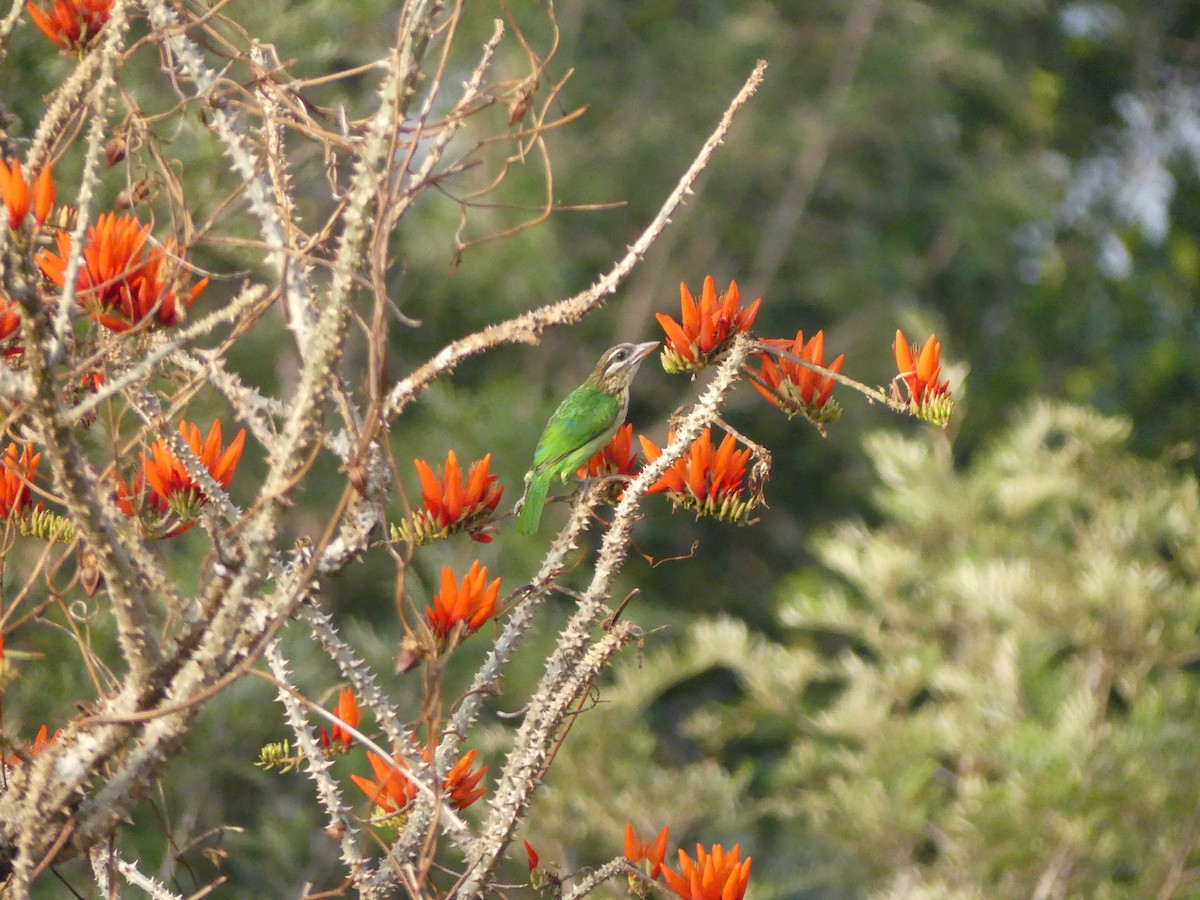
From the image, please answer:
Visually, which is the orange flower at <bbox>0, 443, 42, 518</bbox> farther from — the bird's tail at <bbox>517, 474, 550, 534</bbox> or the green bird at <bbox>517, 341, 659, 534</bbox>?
the green bird at <bbox>517, 341, 659, 534</bbox>

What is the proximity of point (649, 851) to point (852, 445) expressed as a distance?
11.1 metres

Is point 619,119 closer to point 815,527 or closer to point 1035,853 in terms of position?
point 815,527

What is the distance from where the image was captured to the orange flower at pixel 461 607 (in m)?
1.71

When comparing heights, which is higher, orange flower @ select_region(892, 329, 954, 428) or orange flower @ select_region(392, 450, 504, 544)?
orange flower @ select_region(892, 329, 954, 428)

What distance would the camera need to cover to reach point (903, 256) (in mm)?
13180

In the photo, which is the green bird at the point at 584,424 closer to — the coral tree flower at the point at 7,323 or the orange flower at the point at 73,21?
the orange flower at the point at 73,21

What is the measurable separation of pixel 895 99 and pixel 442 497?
42.3 ft

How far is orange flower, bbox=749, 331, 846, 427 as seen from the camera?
1.79 meters

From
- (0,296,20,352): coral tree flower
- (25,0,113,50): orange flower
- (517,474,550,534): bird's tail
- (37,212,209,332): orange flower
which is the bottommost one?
(517,474,550,534): bird's tail

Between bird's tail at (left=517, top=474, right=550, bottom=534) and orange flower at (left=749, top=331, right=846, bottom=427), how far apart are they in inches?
46.1

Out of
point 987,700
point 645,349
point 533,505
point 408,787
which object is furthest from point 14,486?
point 987,700

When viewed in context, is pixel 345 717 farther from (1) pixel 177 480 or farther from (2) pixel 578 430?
(2) pixel 578 430

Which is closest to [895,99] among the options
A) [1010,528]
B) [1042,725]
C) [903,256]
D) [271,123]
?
[903,256]

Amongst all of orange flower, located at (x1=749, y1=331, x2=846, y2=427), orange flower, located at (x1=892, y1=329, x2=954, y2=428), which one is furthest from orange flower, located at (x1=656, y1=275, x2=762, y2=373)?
orange flower, located at (x1=892, y1=329, x2=954, y2=428)
